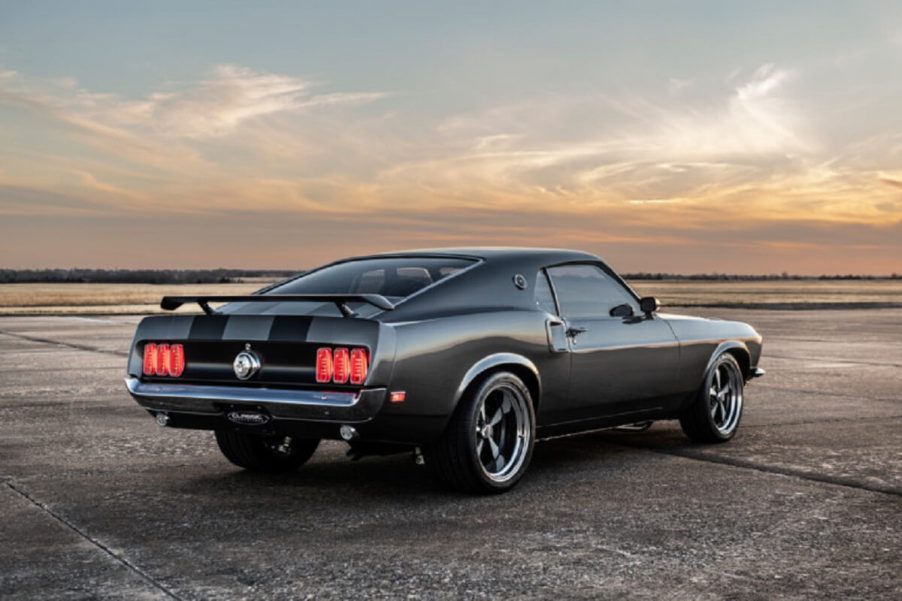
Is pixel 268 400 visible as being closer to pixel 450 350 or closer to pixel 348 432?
pixel 348 432

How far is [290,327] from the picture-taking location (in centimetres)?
590

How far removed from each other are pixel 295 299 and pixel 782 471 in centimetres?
317

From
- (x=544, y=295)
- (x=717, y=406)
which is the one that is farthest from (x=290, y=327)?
(x=717, y=406)

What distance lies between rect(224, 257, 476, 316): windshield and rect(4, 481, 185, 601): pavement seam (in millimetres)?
1455

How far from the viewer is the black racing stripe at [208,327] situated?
243 inches

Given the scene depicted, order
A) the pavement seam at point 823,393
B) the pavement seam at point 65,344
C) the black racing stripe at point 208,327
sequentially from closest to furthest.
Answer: the black racing stripe at point 208,327, the pavement seam at point 823,393, the pavement seam at point 65,344

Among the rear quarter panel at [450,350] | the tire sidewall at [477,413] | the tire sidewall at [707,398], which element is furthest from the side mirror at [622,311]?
the tire sidewall at [477,413]

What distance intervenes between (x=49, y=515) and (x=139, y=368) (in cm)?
103

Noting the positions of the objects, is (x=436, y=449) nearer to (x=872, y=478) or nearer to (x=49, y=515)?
(x=49, y=515)

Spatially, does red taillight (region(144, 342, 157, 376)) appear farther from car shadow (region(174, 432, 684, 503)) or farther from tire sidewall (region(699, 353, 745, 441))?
tire sidewall (region(699, 353, 745, 441))

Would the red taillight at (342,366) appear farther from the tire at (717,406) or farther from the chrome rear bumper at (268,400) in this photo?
the tire at (717,406)

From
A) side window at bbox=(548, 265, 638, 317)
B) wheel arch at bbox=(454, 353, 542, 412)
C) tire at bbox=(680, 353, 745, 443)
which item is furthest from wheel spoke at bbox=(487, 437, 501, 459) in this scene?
tire at bbox=(680, 353, 745, 443)

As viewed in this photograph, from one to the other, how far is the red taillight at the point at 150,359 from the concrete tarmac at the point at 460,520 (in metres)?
0.68

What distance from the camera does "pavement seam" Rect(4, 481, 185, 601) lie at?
4.45 m
